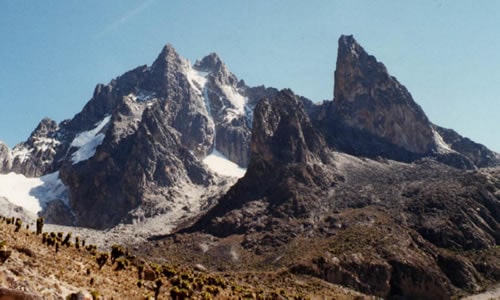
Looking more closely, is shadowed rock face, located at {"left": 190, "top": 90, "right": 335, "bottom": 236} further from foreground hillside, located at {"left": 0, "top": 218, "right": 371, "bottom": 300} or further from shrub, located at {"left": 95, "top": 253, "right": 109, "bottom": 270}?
shrub, located at {"left": 95, "top": 253, "right": 109, "bottom": 270}

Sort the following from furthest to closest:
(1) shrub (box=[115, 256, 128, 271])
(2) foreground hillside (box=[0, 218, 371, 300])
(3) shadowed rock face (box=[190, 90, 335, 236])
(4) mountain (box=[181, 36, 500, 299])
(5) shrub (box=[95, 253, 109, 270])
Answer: (3) shadowed rock face (box=[190, 90, 335, 236])
(4) mountain (box=[181, 36, 500, 299])
(1) shrub (box=[115, 256, 128, 271])
(5) shrub (box=[95, 253, 109, 270])
(2) foreground hillside (box=[0, 218, 371, 300])

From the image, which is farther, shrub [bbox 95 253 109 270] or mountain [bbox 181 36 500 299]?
mountain [bbox 181 36 500 299]

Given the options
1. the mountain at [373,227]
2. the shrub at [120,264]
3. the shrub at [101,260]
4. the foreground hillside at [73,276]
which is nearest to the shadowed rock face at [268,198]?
the mountain at [373,227]

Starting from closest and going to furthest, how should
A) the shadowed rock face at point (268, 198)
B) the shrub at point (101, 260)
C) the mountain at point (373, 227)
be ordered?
the shrub at point (101, 260) < the mountain at point (373, 227) < the shadowed rock face at point (268, 198)

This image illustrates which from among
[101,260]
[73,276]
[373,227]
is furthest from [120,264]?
[373,227]

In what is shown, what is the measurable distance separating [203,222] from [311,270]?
236ft

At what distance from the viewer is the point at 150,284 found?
A: 43.0 meters

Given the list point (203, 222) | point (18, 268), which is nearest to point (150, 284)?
point (18, 268)

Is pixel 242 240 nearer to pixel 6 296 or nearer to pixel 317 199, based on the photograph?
pixel 317 199

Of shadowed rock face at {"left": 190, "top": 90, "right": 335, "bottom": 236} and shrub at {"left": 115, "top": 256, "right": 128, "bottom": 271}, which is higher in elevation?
shadowed rock face at {"left": 190, "top": 90, "right": 335, "bottom": 236}

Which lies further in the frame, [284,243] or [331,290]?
[284,243]

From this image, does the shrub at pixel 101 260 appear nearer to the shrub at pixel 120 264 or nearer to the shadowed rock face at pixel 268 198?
the shrub at pixel 120 264

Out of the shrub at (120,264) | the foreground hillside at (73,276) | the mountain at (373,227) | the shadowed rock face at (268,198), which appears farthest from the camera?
the shadowed rock face at (268,198)

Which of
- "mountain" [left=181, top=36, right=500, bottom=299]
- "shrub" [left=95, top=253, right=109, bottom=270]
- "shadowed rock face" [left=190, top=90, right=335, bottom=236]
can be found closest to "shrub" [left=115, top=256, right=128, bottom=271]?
"shrub" [left=95, top=253, right=109, bottom=270]
